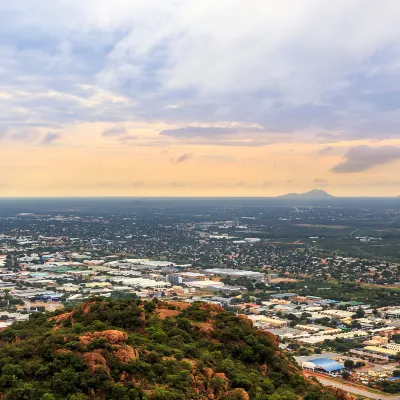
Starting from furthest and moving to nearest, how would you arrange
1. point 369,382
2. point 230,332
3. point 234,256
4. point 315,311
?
point 234,256 → point 315,311 → point 369,382 → point 230,332

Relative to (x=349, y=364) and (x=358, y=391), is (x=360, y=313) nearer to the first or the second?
(x=349, y=364)

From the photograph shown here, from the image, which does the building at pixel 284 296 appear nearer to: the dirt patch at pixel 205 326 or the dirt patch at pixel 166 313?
the dirt patch at pixel 166 313

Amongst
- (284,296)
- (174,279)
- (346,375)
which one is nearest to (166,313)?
(346,375)

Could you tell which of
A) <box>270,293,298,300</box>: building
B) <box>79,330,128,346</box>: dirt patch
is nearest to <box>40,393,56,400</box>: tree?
<box>79,330,128,346</box>: dirt patch

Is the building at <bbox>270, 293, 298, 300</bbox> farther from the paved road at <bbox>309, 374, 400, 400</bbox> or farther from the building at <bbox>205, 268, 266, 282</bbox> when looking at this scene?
the paved road at <bbox>309, 374, 400, 400</bbox>

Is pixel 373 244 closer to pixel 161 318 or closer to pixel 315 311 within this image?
pixel 315 311

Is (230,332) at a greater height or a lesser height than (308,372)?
greater

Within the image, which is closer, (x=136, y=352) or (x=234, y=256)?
(x=136, y=352)

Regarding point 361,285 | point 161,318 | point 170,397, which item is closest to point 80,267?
point 361,285
